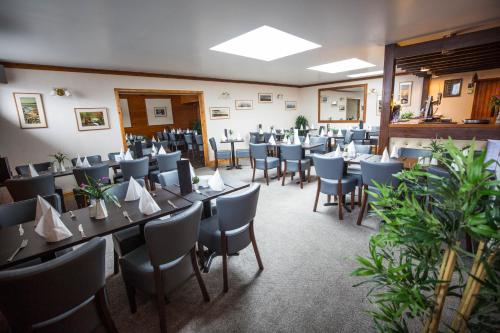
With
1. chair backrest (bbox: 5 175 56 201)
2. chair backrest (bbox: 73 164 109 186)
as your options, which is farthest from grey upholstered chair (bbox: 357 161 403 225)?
chair backrest (bbox: 5 175 56 201)

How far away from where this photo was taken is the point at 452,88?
21.6 feet

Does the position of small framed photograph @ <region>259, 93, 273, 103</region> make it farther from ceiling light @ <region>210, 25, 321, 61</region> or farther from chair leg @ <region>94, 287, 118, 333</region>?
chair leg @ <region>94, 287, 118, 333</region>

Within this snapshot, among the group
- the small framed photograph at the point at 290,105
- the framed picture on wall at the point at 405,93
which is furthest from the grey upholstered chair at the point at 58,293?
the small framed photograph at the point at 290,105

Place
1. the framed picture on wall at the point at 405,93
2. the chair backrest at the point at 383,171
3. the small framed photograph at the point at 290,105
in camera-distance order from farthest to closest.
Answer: the small framed photograph at the point at 290,105
the framed picture on wall at the point at 405,93
the chair backrest at the point at 383,171

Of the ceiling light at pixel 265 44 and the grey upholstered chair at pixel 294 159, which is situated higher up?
the ceiling light at pixel 265 44

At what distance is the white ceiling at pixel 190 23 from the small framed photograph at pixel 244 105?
3.35 metres

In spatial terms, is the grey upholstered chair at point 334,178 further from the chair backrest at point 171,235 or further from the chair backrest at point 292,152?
the chair backrest at point 171,235

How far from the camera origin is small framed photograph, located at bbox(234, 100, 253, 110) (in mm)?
7633

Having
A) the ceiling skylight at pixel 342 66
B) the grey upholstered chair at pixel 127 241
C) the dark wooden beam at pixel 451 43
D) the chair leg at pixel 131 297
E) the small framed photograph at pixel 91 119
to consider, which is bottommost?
the chair leg at pixel 131 297

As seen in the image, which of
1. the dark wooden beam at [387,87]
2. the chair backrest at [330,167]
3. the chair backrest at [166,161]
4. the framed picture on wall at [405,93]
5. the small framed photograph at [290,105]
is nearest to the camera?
the chair backrest at [330,167]

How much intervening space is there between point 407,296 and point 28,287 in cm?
154

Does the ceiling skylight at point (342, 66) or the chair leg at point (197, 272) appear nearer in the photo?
the chair leg at point (197, 272)

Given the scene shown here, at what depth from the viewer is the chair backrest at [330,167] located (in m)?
3.03

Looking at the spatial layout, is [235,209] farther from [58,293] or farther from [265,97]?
[265,97]
